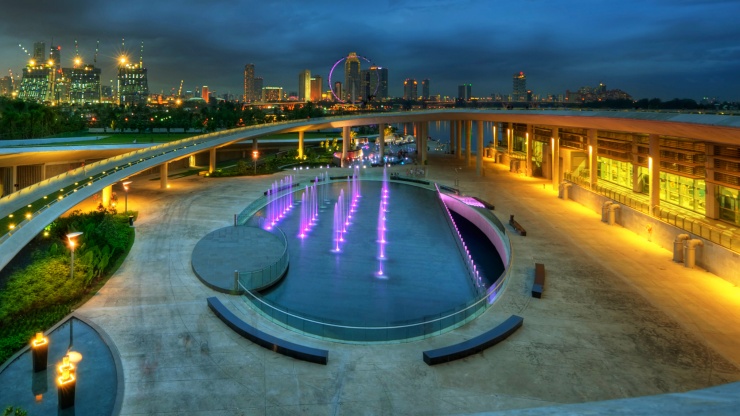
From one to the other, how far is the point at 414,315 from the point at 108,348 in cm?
1060

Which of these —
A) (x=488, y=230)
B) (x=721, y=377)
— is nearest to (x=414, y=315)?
(x=721, y=377)

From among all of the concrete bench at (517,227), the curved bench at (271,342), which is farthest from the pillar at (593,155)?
the curved bench at (271,342)

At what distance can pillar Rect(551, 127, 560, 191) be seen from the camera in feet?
136

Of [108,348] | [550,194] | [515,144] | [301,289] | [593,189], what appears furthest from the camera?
[515,144]

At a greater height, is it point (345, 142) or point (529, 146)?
point (345, 142)

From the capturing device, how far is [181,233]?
1015 inches

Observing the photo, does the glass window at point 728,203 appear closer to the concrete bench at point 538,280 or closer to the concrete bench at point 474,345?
the concrete bench at point 538,280

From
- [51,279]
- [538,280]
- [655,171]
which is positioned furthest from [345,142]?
[51,279]

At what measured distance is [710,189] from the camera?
24.5 meters

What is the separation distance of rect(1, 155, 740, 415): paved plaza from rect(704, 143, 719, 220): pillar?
244 inches

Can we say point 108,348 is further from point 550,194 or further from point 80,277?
point 550,194

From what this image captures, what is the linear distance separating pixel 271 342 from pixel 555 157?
36.7 meters

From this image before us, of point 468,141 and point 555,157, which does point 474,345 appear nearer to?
point 555,157

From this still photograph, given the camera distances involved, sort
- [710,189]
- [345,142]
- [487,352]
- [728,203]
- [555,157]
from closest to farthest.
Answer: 1. [487,352]
2. [728,203]
3. [710,189]
4. [555,157]
5. [345,142]
